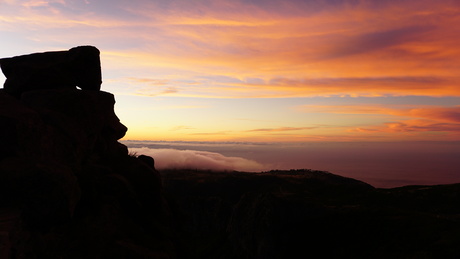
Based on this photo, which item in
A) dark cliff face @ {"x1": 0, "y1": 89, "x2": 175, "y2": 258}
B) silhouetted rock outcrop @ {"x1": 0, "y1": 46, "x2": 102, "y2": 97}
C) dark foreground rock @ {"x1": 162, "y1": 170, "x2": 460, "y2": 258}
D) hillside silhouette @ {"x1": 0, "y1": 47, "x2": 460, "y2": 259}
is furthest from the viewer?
dark foreground rock @ {"x1": 162, "y1": 170, "x2": 460, "y2": 258}

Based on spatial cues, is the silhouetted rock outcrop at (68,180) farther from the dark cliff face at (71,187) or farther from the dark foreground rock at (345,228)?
the dark foreground rock at (345,228)

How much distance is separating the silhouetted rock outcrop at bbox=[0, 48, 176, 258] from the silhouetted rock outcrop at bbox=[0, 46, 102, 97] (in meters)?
0.11

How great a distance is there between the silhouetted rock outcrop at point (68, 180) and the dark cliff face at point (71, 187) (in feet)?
0.21

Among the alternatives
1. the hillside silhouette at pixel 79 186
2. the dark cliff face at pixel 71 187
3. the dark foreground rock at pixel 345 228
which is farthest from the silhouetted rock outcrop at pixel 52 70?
the dark foreground rock at pixel 345 228

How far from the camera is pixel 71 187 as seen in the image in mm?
20234

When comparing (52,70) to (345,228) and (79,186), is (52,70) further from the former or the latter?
(345,228)

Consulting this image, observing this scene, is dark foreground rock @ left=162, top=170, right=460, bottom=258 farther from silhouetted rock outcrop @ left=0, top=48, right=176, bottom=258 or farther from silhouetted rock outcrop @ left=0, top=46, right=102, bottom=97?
silhouetted rock outcrop @ left=0, top=46, right=102, bottom=97

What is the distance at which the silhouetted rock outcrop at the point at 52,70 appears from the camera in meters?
31.7

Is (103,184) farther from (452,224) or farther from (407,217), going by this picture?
(407,217)

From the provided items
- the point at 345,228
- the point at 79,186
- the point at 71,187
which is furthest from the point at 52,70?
the point at 345,228

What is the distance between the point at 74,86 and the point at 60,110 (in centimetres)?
684

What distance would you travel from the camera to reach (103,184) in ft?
83.3

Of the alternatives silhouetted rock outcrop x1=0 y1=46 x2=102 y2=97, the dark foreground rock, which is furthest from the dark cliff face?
the dark foreground rock

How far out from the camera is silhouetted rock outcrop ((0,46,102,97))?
31734mm
